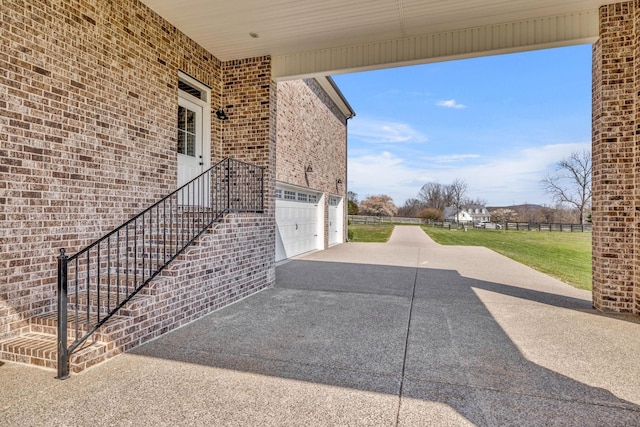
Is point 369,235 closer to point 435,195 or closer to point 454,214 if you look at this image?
point 435,195

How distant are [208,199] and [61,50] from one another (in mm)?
3129

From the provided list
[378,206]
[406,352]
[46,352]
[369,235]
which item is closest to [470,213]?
[378,206]

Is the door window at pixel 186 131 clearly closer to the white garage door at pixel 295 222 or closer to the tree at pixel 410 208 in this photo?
the white garage door at pixel 295 222

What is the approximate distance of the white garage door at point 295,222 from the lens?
9781 mm

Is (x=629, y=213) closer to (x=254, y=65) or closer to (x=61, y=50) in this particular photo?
(x=254, y=65)

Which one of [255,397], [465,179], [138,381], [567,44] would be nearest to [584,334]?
[255,397]

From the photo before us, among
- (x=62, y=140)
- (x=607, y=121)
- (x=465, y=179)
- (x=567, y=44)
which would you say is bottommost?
(x=62, y=140)

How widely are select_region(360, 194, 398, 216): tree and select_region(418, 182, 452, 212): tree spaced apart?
22.5ft

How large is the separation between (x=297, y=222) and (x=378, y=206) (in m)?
37.0

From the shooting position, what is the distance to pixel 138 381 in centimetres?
261

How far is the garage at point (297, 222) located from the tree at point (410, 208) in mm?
40833

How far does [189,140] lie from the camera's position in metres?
6.03

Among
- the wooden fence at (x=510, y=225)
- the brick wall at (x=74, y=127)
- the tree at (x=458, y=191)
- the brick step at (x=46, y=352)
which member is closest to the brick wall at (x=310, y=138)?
the brick wall at (x=74, y=127)

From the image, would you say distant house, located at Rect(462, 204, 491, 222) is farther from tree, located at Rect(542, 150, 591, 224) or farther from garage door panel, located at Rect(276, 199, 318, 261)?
garage door panel, located at Rect(276, 199, 318, 261)
